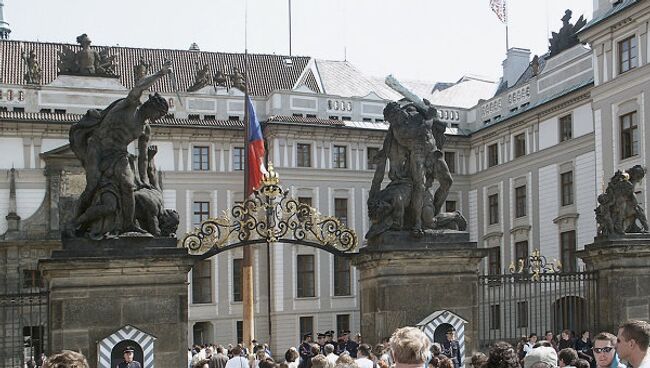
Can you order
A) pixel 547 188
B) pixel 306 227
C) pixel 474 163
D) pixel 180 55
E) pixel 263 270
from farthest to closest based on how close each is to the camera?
pixel 180 55, pixel 474 163, pixel 263 270, pixel 547 188, pixel 306 227

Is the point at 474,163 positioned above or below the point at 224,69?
below

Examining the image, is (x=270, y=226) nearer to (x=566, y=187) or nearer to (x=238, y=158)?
(x=566, y=187)

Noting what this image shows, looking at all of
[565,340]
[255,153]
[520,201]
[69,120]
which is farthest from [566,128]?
[565,340]

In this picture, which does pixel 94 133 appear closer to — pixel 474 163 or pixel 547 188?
pixel 547 188

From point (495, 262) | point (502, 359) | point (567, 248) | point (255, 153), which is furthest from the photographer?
point (495, 262)

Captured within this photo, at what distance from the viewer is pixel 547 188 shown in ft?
131

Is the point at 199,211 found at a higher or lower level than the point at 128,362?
higher

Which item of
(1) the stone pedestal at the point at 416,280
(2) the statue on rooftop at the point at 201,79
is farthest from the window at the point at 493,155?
(1) the stone pedestal at the point at 416,280

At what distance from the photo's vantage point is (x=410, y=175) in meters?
14.6

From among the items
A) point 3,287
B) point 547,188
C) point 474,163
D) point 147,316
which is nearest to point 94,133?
point 147,316

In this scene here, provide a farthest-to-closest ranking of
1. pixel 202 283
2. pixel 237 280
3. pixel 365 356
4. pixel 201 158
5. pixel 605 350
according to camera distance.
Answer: pixel 201 158 → pixel 237 280 → pixel 202 283 → pixel 365 356 → pixel 605 350

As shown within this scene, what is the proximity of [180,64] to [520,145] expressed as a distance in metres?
17.0

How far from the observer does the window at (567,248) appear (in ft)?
123

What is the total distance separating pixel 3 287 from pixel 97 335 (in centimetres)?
2594
